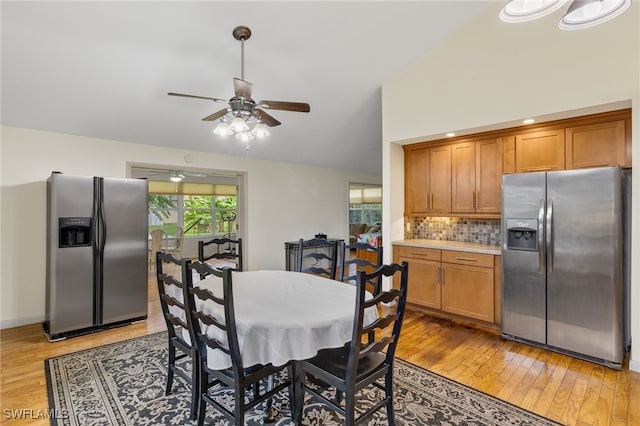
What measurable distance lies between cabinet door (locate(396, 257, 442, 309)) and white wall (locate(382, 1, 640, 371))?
45 centimetres

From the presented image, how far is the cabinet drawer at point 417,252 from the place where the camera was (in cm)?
382

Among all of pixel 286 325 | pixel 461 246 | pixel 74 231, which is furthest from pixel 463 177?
pixel 74 231

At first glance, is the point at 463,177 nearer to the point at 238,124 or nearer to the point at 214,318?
the point at 238,124

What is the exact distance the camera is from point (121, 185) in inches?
140

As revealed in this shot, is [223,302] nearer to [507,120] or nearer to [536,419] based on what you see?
[536,419]

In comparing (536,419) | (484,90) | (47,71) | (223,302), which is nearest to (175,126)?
(47,71)

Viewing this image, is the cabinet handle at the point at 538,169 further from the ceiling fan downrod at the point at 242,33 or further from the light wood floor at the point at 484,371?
the ceiling fan downrod at the point at 242,33

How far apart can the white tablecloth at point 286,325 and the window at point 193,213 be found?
23.7ft

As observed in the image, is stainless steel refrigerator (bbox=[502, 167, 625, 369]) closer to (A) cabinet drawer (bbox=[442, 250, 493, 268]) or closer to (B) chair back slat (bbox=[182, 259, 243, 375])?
(A) cabinet drawer (bbox=[442, 250, 493, 268])

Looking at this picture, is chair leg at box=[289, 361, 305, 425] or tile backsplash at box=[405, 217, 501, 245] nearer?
chair leg at box=[289, 361, 305, 425]

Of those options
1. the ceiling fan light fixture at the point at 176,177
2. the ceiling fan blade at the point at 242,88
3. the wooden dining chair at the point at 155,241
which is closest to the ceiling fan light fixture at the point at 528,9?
the ceiling fan blade at the point at 242,88

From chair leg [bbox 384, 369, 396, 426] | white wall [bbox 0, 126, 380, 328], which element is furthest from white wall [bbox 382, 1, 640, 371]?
white wall [bbox 0, 126, 380, 328]

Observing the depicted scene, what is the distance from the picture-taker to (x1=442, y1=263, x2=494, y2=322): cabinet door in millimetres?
3436

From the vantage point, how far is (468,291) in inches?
140
